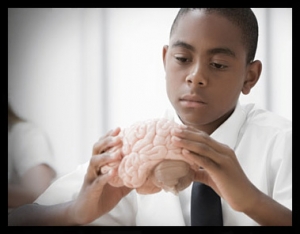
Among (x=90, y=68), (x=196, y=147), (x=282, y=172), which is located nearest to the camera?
(x=196, y=147)

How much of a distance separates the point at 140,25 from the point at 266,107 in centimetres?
45

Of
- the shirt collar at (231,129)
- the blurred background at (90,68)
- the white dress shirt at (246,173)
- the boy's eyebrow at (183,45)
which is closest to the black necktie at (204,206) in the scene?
the white dress shirt at (246,173)

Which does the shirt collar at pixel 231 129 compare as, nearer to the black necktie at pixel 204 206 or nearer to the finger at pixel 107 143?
the black necktie at pixel 204 206

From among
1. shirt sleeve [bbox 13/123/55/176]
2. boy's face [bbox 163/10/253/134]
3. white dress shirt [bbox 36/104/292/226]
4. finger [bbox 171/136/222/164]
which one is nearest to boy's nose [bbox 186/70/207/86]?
boy's face [bbox 163/10/253/134]

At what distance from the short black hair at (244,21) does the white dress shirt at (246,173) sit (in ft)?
0.57

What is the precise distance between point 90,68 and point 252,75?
0.49 m

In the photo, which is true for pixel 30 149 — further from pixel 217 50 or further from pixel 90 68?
pixel 217 50

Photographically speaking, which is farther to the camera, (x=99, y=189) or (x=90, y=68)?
(x=90, y=68)

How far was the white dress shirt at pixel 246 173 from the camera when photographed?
154 cm

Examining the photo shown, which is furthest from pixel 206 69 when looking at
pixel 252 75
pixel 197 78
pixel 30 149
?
pixel 30 149

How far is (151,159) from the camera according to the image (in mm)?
1346

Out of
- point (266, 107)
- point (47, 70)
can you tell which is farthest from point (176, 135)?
point (47, 70)

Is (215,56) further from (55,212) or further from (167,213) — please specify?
(55,212)

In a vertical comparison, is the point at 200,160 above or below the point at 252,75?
below
